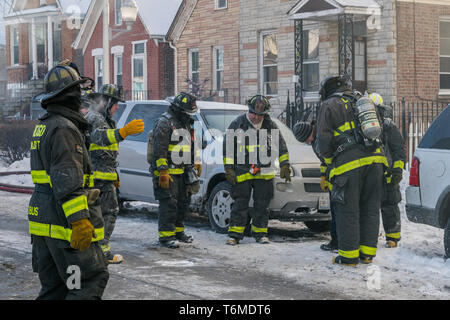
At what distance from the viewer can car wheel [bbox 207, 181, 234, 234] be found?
9.51 meters

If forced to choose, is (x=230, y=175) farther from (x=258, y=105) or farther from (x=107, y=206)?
(x=107, y=206)

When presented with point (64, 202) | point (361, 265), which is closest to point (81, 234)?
point (64, 202)

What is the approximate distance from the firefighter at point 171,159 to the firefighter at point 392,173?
234cm

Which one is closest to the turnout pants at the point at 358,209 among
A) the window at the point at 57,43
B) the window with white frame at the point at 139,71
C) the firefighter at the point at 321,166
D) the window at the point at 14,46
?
the firefighter at the point at 321,166

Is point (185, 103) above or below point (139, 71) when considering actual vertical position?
below

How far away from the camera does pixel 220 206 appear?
9625 millimetres

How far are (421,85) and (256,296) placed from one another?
45.1 ft

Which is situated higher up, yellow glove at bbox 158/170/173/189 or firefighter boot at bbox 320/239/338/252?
yellow glove at bbox 158/170/173/189

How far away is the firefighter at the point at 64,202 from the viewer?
174 inches

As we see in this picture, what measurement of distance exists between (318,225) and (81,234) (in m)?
6.12

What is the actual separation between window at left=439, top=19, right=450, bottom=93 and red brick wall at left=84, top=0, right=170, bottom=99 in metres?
11.8

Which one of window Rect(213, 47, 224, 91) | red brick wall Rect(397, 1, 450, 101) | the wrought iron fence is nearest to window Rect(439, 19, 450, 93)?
red brick wall Rect(397, 1, 450, 101)

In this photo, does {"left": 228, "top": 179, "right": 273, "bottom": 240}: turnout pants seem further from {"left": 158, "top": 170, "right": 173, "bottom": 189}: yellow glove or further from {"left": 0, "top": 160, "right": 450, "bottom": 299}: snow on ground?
{"left": 158, "top": 170, "right": 173, "bottom": 189}: yellow glove

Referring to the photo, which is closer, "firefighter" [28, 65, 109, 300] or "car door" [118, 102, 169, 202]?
"firefighter" [28, 65, 109, 300]
